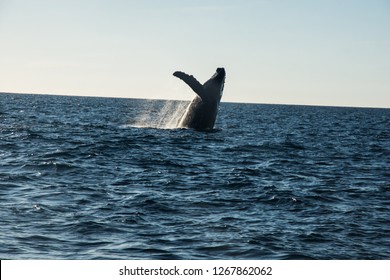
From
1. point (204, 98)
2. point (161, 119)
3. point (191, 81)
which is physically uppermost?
point (161, 119)

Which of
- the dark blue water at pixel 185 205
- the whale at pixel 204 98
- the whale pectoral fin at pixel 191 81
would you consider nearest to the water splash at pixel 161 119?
the whale at pixel 204 98

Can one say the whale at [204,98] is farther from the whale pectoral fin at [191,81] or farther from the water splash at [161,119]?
the water splash at [161,119]

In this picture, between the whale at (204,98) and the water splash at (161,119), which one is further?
the water splash at (161,119)

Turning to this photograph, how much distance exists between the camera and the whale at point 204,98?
964 inches

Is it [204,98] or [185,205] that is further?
[204,98]

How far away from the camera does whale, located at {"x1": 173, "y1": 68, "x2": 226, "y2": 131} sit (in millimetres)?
Result: 24494

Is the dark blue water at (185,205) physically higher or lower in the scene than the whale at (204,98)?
lower

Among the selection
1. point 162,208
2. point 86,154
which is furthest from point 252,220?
point 86,154

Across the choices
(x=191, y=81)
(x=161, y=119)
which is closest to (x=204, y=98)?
(x=191, y=81)

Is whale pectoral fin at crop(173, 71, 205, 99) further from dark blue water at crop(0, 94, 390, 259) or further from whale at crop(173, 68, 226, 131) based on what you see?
dark blue water at crop(0, 94, 390, 259)

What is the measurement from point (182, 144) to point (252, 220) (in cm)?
1292

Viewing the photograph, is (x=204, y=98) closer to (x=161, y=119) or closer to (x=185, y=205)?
(x=185, y=205)

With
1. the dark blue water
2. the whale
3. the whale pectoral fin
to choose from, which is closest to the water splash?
the whale

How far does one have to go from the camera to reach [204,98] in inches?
992
